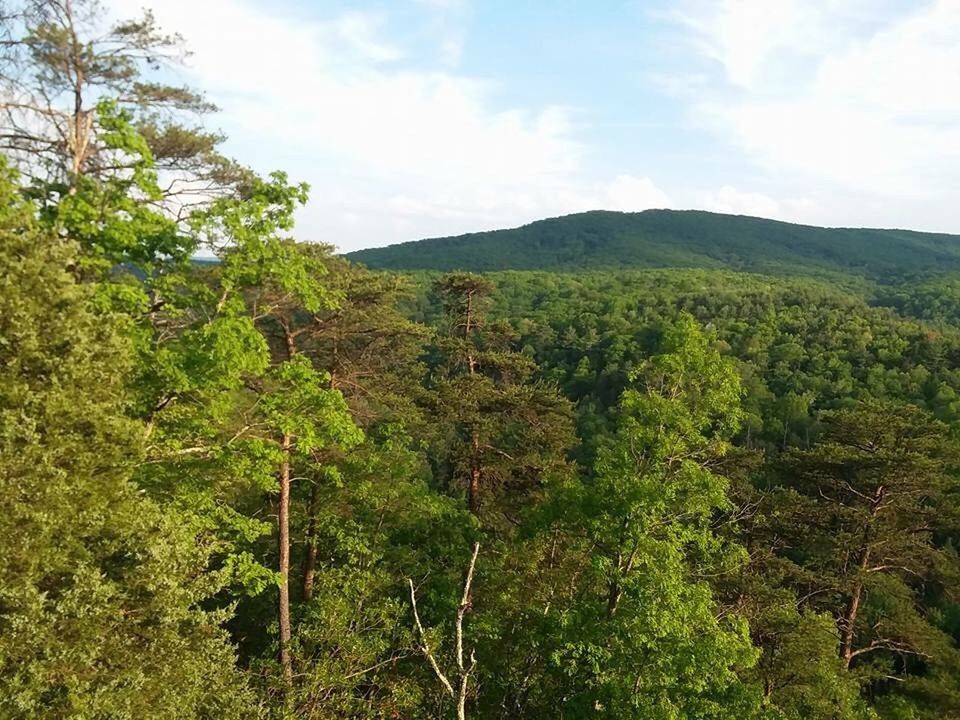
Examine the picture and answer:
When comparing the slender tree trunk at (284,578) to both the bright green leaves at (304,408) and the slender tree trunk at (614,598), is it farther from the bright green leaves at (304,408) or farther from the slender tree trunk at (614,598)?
the slender tree trunk at (614,598)

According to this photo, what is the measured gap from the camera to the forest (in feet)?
24.5

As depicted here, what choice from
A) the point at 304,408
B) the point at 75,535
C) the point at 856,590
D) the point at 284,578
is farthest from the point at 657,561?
the point at 856,590

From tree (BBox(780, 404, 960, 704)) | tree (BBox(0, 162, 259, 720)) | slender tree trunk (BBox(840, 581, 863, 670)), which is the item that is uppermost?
tree (BBox(0, 162, 259, 720))

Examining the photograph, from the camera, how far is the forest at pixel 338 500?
7465mm

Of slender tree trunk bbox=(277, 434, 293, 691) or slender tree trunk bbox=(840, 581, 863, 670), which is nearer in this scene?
slender tree trunk bbox=(277, 434, 293, 691)

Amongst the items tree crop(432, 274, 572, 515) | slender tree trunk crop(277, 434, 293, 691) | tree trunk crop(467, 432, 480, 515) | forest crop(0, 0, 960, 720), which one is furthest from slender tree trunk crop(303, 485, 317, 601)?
tree trunk crop(467, 432, 480, 515)

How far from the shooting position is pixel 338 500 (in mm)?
17750

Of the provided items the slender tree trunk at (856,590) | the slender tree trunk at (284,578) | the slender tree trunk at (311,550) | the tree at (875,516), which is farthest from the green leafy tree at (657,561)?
the slender tree trunk at (856,590)

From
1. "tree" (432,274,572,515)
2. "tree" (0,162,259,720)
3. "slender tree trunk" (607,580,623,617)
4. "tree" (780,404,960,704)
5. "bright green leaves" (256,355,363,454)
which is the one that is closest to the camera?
"tree" (0,162,259,720)

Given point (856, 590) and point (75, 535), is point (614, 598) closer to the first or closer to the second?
point (75, 535)

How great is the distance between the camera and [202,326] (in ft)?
33.3

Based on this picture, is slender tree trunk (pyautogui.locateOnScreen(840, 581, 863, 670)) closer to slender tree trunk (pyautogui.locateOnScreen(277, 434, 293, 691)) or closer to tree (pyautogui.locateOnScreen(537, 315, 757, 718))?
tree (pyautogui.locateOnScreen(537, 315, 757, 718))

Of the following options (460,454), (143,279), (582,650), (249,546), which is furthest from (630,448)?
(249,546)

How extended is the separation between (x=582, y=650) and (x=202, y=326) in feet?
26.3
